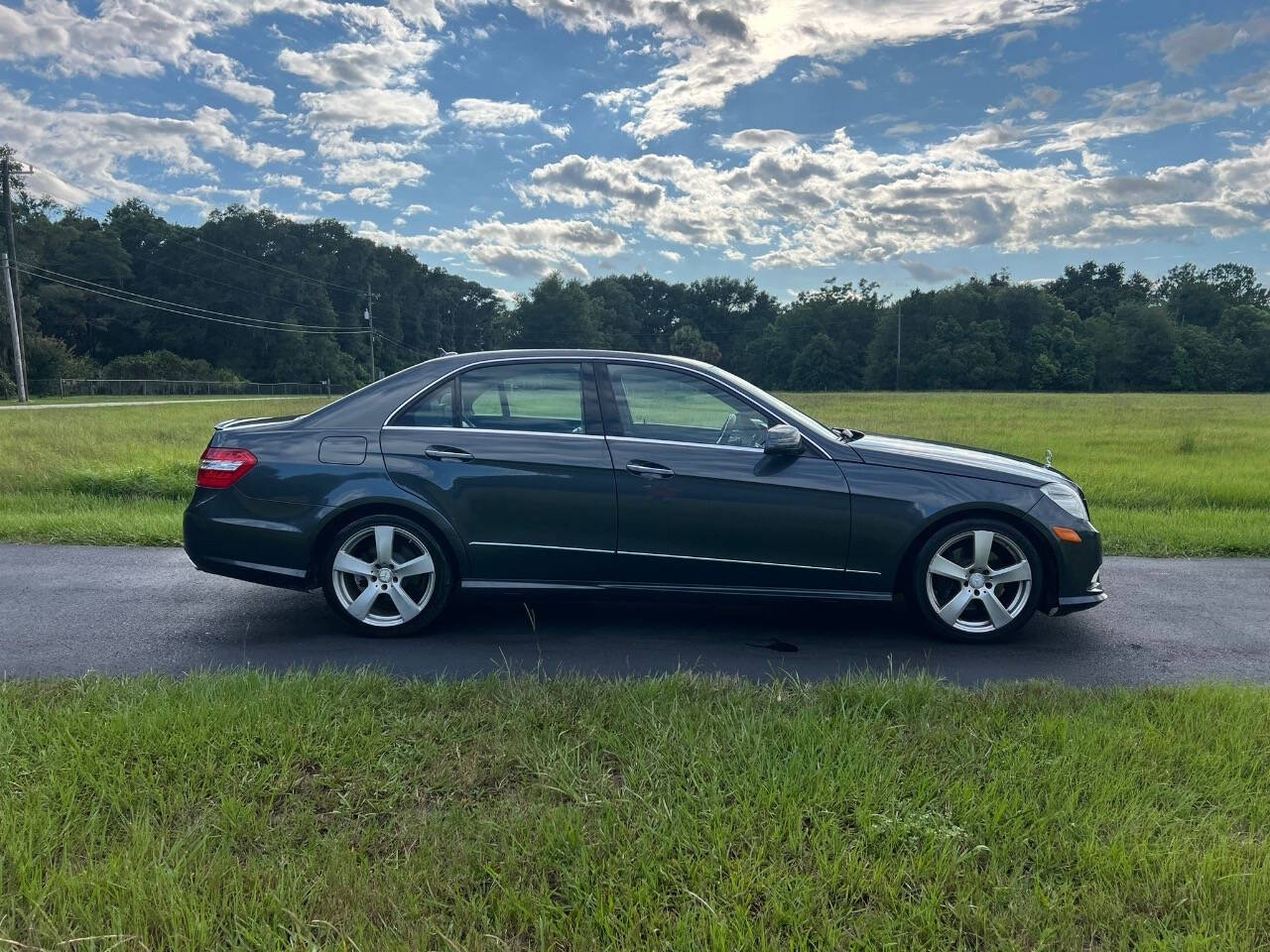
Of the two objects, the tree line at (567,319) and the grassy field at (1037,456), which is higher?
the tree line at (567,319)

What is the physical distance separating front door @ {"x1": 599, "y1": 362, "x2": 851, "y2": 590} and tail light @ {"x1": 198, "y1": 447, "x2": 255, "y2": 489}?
2.08 meters

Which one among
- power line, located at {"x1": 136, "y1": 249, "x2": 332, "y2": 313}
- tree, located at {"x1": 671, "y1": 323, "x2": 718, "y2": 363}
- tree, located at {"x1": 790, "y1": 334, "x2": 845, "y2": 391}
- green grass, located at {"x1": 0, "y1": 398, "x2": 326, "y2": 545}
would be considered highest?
power line, located at {"x1": 136, "y1": 249, "x2": 332, "y2": 313}

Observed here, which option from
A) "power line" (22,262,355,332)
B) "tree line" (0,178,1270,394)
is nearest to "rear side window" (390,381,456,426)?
"tree line" (0,178,1270,394)

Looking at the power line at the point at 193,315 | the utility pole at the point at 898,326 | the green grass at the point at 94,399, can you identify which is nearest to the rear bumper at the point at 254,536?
the green grass at the point at 94,399

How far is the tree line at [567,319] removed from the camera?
7100cm

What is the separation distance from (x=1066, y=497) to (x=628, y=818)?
3.39 metres

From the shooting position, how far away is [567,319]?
99375mm

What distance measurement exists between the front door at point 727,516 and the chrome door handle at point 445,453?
82 centimetres

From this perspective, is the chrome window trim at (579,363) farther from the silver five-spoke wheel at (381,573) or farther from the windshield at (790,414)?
the silver five-spoke wheel at (381,573)

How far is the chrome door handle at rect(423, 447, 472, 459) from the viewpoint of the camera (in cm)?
466

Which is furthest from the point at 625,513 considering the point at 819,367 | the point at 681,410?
the point at 819,367

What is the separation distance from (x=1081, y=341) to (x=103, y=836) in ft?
322

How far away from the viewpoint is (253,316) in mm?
85500

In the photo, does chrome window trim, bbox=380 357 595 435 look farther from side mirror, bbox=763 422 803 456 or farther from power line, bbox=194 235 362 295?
power line, bbox=194 235 362 295
